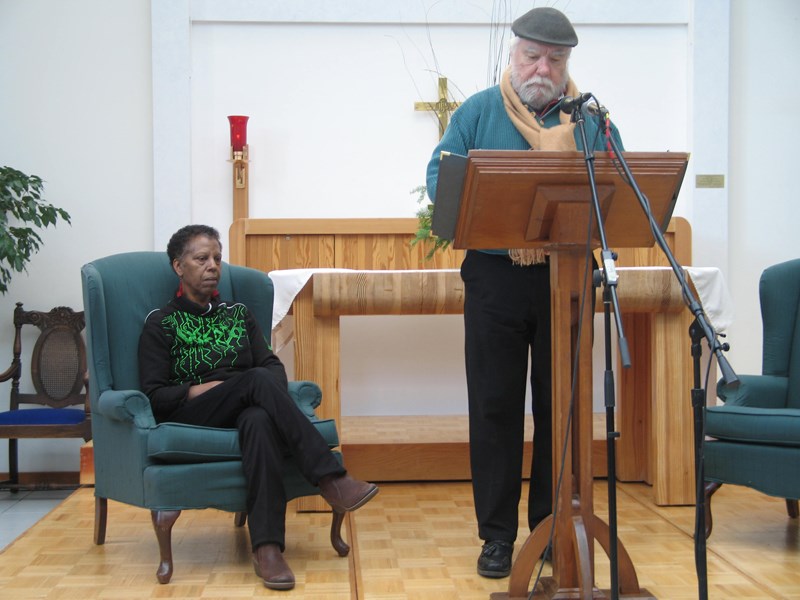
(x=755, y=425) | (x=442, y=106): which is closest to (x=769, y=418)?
(x=755, y=425)

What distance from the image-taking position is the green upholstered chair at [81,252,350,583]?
2689 mm

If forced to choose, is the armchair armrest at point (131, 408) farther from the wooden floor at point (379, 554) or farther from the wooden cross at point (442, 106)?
the wooden cross at point (442, 106)

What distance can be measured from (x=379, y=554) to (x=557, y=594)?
2.76 ft

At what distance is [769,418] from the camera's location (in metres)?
2.85

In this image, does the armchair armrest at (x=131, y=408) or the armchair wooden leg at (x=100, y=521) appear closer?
the armchair armrest at (x=131, y=408)

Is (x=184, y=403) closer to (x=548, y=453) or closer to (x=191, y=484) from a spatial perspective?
(x=191, y=484)

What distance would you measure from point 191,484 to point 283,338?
137 cm

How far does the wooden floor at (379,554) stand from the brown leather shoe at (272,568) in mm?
36

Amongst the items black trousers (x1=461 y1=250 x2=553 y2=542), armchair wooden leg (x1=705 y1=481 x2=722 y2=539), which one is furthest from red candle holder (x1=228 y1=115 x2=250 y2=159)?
armchair wooden leg (x1=705 y1=481 x2=722 y2=539)

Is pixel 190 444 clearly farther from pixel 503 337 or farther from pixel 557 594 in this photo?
pixel 557 594

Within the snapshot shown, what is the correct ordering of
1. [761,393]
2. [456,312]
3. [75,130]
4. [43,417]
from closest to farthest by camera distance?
[761,393] → [456,312] → [43,417] → [75,130]

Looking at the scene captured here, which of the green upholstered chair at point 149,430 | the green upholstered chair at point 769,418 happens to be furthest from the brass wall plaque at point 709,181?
the green upholstered chair at point 149,430

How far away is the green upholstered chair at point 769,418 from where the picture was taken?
111 inches

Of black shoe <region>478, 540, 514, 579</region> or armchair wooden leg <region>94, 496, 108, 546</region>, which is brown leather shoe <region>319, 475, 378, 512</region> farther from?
armchair wooden leg <region>94, 496, 108, 546</region>
